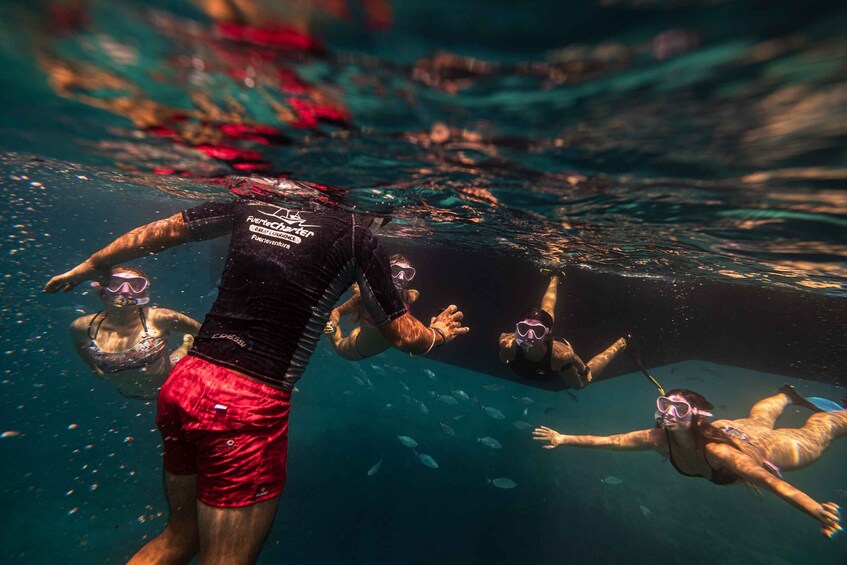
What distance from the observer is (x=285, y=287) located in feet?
8.33

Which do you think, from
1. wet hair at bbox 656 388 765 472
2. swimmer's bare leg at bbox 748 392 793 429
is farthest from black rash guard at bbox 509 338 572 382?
swimmer's bare leg at bbox 748 392 793 429

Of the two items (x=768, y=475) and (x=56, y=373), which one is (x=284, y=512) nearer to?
(x=768, y=475)

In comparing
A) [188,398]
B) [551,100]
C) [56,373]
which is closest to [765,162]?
[551,100]

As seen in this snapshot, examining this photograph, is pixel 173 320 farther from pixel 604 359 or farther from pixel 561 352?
pixel 604 359

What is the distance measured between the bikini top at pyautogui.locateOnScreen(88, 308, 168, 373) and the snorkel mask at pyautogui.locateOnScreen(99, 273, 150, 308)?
352 millimetres

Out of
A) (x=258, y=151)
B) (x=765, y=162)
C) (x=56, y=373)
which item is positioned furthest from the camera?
(x=56, y=373)

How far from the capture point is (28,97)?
479 centimetres

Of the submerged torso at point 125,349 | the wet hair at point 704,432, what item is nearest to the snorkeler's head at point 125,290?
the submerged torso at point 125,349

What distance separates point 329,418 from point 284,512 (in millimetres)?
6935

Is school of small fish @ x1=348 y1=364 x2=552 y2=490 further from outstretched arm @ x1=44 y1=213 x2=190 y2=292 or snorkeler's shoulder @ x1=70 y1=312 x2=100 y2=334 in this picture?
outstretched arm @ x1=44 y1=213 x2=190 y2=292

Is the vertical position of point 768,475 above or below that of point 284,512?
above

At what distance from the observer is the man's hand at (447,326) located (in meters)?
3.50

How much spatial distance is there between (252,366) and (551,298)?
10.8 meters

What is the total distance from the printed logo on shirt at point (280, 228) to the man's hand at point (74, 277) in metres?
2.19
